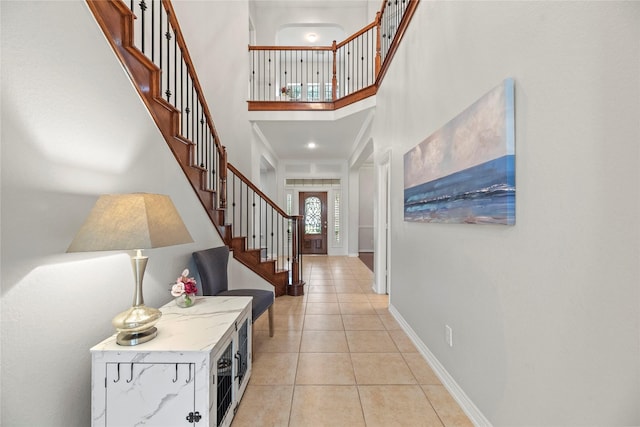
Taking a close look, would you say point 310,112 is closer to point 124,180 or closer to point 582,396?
point 124,180

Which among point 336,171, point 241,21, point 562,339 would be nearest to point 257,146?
point 241,21

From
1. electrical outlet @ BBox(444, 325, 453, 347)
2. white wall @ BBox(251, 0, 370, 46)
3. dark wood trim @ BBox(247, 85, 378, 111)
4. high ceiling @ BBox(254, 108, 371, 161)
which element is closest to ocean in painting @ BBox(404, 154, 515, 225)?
electrical outlet @ BBox(444, 325, 453, 347)

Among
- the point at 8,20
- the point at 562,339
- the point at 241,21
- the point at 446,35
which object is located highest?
the point at 241,21

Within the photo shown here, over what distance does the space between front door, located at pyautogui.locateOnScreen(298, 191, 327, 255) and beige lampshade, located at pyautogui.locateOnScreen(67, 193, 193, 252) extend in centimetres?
690

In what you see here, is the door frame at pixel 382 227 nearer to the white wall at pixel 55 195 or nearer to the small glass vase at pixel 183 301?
the small glass vase at pixel 183 301

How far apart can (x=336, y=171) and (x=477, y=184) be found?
6.52 metres

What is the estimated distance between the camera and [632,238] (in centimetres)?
83

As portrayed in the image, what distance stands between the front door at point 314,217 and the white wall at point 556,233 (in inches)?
249

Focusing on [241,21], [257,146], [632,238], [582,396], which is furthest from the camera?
[257,146]

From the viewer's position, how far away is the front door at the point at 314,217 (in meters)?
8.17

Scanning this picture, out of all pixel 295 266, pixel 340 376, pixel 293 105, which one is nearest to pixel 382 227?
pixel 295 266

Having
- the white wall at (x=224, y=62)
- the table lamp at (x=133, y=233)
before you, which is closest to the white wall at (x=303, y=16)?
the white wall at (x=224, y=62)

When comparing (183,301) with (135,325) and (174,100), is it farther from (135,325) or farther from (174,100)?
(174,100)

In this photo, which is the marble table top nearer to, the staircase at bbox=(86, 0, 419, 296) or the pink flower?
the pink flower
